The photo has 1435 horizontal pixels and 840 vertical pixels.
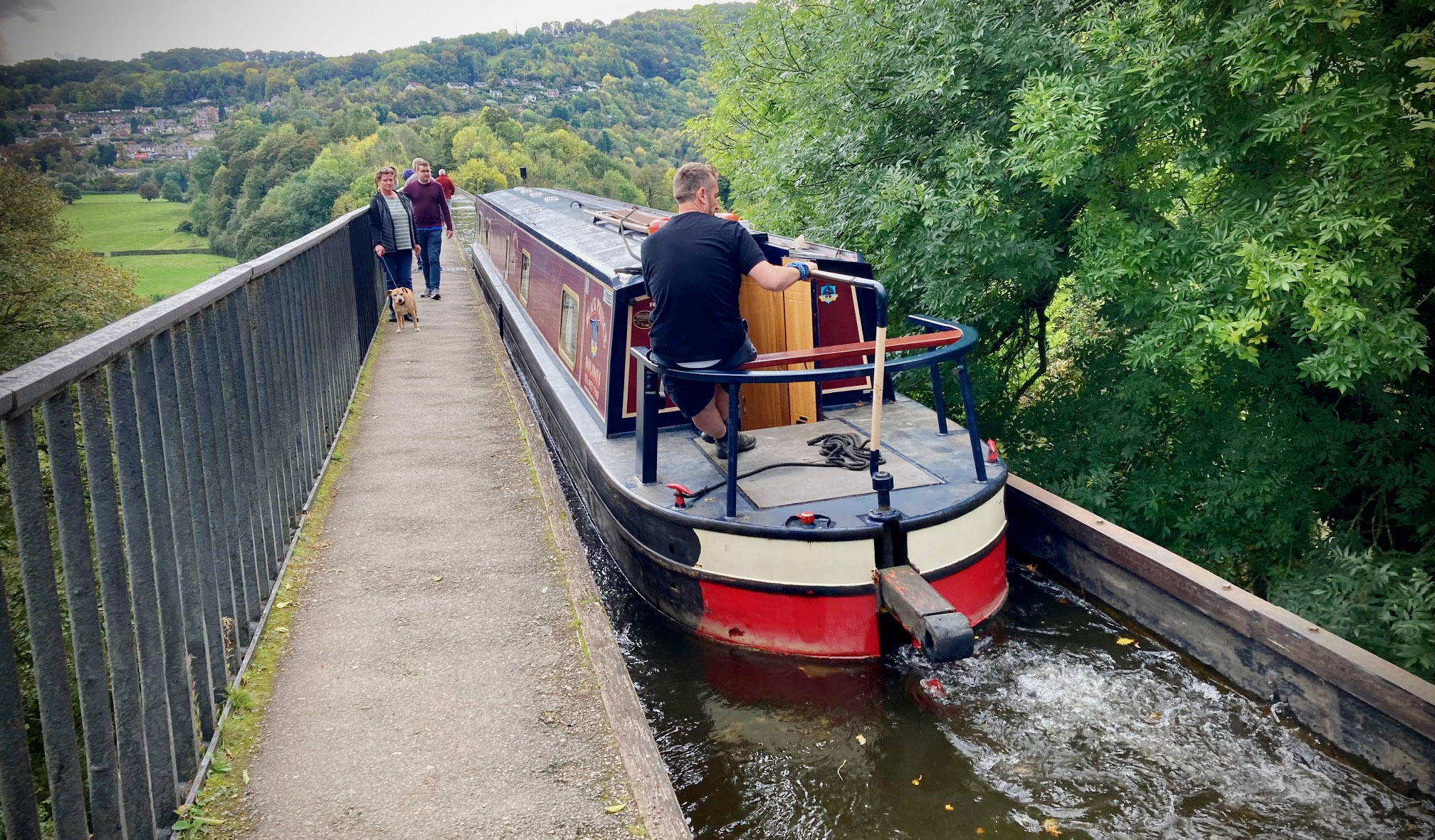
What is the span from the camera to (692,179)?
5023 millimetres

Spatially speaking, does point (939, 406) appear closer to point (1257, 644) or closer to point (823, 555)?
point (823, 555)

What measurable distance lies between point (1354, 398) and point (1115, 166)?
2.59 meters

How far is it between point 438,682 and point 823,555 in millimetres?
2006

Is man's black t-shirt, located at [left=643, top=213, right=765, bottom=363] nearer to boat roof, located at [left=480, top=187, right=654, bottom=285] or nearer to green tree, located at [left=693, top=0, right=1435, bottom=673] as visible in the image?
boat roof, located at [left=480, top=187, right=654, bottom=285]

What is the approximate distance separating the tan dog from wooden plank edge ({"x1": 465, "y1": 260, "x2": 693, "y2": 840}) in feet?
20.1

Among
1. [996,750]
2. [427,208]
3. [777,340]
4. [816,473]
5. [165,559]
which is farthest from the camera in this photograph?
[427,208]

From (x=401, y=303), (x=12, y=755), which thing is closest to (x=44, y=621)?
(x=12, y=755)

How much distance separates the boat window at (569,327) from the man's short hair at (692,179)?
314 centimetres

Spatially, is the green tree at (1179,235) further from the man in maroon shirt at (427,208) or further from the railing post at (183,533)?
the railing post at (183,533)

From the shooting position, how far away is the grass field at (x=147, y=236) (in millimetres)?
56844

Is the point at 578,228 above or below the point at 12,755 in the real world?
above

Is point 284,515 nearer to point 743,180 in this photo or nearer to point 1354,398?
point 1354,398

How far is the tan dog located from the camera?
11.5 metres

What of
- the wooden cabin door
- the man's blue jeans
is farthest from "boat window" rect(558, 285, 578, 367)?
the man's blue jeans
